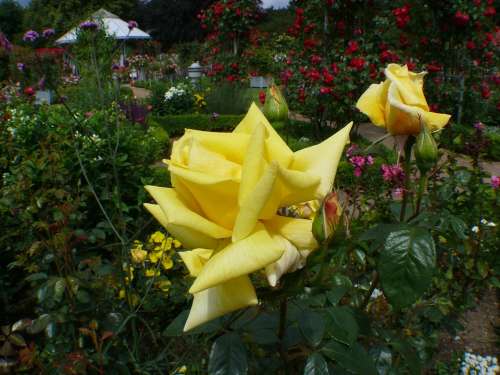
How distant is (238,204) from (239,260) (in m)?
0.07

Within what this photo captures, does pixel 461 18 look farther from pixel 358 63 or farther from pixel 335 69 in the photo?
pixel 335 69

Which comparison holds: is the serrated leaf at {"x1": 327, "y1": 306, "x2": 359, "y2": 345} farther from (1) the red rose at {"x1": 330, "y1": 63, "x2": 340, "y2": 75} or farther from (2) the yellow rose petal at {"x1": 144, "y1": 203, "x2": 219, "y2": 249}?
(1) the red rose at {"x1": 330, "y1": 63, "x2": 340, "y2": 75}

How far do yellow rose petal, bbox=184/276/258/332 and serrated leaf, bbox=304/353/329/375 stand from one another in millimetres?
185

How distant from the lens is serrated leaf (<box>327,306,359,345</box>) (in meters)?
0.59

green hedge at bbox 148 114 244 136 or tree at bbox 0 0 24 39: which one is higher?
tree at bbox 0 0 24 39

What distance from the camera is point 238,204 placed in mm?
468

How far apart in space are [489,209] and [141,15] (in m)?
32.4

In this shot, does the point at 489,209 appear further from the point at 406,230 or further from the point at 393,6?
the point at 393,6

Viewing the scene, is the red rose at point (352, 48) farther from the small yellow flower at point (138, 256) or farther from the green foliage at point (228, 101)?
the small yellow flower at point (138, 256)

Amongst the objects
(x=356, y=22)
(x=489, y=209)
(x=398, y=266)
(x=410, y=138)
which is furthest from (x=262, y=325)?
(x=356, y=22)

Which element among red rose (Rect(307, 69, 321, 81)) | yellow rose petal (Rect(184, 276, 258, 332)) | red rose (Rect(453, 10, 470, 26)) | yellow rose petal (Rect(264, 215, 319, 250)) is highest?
red rose (Rect(453, 10, 470, 26))

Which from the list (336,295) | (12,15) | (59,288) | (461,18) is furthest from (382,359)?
(12,15)

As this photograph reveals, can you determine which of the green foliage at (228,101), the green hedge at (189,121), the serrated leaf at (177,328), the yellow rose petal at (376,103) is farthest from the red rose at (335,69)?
the serrated leaf at (177,328)

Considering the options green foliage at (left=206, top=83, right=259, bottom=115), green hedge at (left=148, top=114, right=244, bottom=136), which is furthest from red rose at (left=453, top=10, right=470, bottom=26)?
green foliage at (left=206, top=83, right=259, bottom=115)
